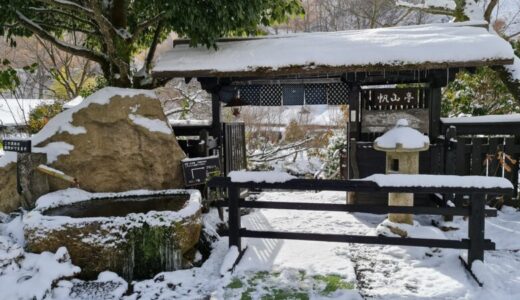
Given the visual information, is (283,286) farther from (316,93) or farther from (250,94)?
(250,94)

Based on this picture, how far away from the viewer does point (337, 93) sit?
862cm

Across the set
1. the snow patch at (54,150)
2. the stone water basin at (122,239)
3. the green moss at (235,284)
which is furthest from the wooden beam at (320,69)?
the green moss at (235,284)

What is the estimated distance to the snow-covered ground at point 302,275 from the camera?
4570mm

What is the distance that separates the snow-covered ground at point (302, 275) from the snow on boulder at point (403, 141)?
1.41m

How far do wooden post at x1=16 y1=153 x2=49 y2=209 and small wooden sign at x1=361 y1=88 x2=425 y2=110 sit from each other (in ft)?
21.8

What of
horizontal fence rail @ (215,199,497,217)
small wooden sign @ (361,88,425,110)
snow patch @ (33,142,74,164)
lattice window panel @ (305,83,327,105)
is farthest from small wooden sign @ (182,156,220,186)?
small wooden sign @ (361,88,425,110)

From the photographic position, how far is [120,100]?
689 centimetres

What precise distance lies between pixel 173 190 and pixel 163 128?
125cm

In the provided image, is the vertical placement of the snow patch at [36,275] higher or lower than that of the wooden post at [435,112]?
lower

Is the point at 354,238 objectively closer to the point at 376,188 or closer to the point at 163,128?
the point at 376,188

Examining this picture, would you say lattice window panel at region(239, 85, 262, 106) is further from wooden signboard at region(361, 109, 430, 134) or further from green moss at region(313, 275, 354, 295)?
green moss at region(313, 275, 354, 295)

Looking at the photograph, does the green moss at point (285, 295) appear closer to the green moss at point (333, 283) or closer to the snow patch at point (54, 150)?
the green moss at point (333, 283)

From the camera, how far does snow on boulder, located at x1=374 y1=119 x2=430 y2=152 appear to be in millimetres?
5988

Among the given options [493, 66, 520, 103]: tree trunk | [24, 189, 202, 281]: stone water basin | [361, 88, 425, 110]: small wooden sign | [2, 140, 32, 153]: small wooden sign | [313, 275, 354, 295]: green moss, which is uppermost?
[493, 66, 520, 103]: tree trunk
